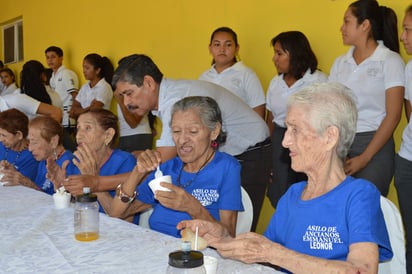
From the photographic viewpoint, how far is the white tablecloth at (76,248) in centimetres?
129

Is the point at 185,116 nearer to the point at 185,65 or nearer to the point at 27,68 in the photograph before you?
the point at 185,65

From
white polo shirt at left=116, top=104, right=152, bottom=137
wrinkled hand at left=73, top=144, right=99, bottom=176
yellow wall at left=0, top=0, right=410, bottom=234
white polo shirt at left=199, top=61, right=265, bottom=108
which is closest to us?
wrinkled hand at left=73, top=144, right=99, bottom=176

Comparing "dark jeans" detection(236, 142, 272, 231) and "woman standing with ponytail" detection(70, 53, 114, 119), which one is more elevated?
"woman standing with ponytail" detection(70, 53, 114, 119)

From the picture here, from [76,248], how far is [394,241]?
0.91 metres

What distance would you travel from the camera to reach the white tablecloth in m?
1.29

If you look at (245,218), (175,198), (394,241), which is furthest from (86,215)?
(394,241)

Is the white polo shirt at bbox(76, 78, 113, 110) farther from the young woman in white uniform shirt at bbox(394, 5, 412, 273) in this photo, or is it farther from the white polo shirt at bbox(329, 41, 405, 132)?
the young woman in white uniform shirt at bbox(394, 5, 412, 273)

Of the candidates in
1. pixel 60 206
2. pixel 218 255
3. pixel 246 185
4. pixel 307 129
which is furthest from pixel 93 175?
pixel 307 129

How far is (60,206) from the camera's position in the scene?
1.96 meters

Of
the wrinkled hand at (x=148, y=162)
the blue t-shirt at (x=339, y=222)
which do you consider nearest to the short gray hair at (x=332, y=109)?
the blue t-shirt at (x=339, y=222)

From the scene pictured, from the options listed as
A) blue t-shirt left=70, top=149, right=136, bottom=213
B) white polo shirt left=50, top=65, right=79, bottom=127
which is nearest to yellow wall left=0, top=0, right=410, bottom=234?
white polo shirt left=50, top=65, right=79, bottom=127

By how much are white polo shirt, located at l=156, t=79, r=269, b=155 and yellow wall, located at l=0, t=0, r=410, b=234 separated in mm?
853

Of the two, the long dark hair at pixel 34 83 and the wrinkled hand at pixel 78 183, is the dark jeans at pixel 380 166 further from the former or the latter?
the long dark hair at pixel 34 83

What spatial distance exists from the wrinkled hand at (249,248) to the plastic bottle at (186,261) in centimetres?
24
